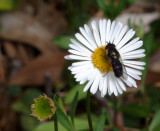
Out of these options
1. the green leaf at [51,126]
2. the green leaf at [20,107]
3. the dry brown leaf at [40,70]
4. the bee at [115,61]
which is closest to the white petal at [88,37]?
the bee at [115,61]

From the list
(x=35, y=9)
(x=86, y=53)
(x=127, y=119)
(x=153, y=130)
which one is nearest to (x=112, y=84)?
(x=86, y=53)

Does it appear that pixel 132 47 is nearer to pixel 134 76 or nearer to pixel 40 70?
pixel 134 76

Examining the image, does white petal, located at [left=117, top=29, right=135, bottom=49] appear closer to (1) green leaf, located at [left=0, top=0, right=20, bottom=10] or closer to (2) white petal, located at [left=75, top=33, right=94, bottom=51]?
(2) white petal, located at [left=75, top=33, right=94, bottom=51]

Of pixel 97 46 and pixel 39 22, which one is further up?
pixel 39 22

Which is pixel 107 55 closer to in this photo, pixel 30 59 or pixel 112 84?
pixel 112 84

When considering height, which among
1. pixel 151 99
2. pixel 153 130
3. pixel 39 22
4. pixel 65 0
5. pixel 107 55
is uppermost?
pixel 65 0

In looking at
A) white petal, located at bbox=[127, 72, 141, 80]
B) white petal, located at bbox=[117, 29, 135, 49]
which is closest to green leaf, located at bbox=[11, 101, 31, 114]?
white petal, located at bbox=[117, 29, 135, 49]

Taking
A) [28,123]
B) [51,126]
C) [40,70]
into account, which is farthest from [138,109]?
[40,70]
